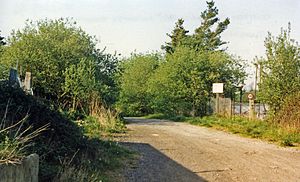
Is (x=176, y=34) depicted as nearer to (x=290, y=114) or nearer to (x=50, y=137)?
(x=290, y=114)

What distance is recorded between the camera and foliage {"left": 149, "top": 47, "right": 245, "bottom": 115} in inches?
1380

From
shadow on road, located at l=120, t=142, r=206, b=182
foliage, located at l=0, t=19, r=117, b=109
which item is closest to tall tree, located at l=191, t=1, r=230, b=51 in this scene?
foliage, located at l=0, t=19, r=117, b=109

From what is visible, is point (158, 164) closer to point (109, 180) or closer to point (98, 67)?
point (109, 180)

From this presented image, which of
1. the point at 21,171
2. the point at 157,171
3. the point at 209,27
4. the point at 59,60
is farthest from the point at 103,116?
the point at 209,27

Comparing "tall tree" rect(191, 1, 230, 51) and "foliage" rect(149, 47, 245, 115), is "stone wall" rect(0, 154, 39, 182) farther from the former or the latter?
"tall tree" rect(191, 1, 230, 51)

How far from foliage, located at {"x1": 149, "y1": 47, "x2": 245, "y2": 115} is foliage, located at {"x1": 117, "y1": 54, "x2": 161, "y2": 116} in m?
2.41

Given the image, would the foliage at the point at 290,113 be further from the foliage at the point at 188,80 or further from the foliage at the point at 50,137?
the foliage at the point at 188,80

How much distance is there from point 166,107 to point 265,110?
546 inches

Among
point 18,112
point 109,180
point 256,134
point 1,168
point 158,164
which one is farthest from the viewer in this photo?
point 256,134

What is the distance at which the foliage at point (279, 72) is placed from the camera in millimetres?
22531

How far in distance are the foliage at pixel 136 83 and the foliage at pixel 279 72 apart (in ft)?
60.5

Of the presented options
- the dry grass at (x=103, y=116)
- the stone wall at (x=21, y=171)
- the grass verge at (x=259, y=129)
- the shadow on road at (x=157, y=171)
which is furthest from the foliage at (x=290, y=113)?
the stone wall at (x=21, y=171)

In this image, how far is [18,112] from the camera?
828cm

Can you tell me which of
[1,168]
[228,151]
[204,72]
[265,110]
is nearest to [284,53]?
[265,110]
